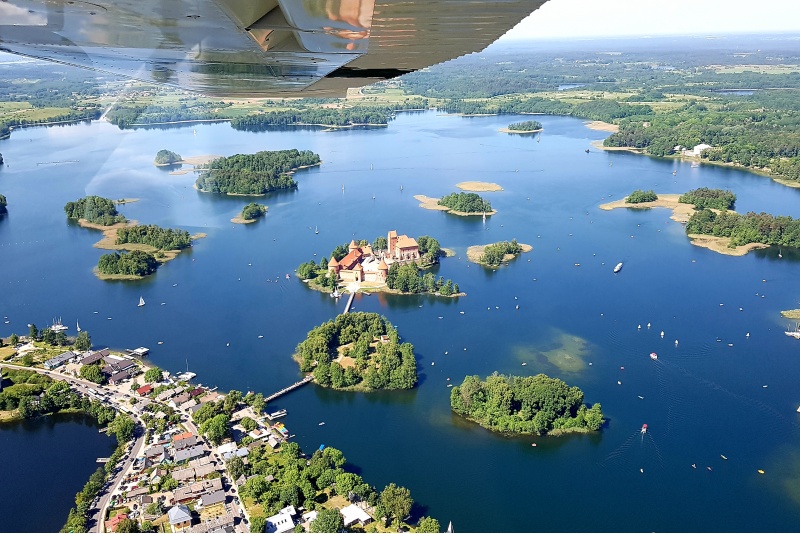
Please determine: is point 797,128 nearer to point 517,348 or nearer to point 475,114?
point 475,114

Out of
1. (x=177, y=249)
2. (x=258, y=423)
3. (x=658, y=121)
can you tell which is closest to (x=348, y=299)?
(x=258, y=423)

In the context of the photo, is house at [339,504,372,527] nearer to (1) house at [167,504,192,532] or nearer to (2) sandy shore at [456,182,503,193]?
(1) house at [167,504,192,532]

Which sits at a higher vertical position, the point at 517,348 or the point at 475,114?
the point at 475,114

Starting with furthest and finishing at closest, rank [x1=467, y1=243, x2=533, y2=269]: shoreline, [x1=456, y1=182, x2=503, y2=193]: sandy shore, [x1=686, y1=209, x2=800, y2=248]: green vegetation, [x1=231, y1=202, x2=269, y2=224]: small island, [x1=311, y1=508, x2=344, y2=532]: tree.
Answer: [x1=456, y1=182, x2=503, y2=193]: sandy shore < [x1=231, y1=202, x2=269, y2=224]: small island < [x1=686, y1=209, x2=800, y2=248]: green vegetation < [x1=467, y1=243, x2=533, y2=269]: shoreline < [x1=311, y1=508, x2=344, y2=532]: tree

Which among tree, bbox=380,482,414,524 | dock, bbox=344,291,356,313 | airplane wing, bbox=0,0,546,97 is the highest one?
airplane wing, bbox=0,0,546,97

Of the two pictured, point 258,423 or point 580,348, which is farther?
point 580,348

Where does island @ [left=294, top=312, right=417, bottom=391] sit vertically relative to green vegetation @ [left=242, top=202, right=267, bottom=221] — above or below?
below

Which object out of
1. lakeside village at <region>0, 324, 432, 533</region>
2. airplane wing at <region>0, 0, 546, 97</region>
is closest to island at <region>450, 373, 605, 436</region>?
lakeside village at <region>0, 324, 432, 533</region>

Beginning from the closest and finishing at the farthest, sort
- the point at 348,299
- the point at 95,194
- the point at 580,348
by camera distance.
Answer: the point at 580,348 → the point at 348,299 → the point at 95,194
